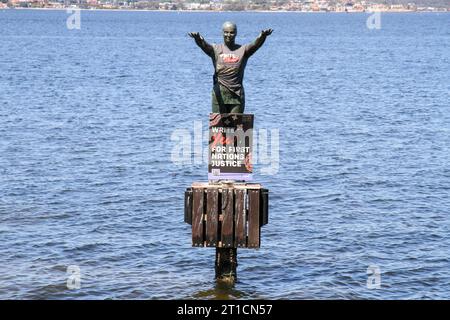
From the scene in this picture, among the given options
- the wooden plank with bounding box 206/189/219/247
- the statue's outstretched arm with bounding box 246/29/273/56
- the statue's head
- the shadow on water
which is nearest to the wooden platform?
the wooden plank with bounding box 206/189/219/247

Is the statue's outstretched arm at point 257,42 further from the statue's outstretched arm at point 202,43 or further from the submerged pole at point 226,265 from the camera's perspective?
the submerged pole at point 226,265

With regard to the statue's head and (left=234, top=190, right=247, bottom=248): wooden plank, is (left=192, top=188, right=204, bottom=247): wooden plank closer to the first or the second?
(left=234, top=190, right=247, bottom=248): wooden plank

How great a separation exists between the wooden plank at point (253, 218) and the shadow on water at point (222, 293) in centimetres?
292

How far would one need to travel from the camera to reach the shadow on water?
2511 cm

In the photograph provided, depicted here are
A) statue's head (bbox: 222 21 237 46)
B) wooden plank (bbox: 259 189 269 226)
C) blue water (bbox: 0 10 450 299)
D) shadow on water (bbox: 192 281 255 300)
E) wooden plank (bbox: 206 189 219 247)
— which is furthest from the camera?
blue water (bbox: 0 10 450 299)

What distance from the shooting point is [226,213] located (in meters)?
22.6

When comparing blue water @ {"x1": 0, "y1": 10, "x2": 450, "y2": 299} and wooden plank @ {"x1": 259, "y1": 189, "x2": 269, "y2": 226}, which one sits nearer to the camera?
wooden plank @ {"x1": 259, "y1": 189, "x2": 269, "y2": 226}

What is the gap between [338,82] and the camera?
102750mm

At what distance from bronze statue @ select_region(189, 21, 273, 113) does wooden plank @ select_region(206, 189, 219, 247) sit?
2.19m

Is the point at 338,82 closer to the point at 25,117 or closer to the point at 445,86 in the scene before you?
the point at 445,86

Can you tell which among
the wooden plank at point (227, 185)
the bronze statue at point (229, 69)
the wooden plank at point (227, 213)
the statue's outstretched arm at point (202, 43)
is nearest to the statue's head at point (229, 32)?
the bronze statue at point (229, 69)

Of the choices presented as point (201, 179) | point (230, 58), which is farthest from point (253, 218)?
point (201, 179)

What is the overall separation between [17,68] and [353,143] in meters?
67.1

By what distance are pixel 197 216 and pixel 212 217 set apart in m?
0.36
